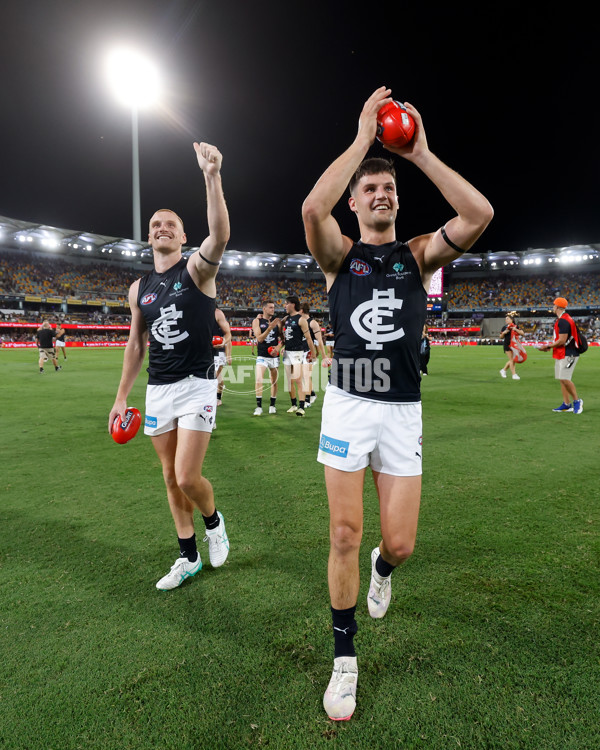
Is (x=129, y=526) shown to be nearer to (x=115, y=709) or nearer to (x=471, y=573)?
(x=115, y=709)

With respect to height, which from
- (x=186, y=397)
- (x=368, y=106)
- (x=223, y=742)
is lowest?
(x=223, y=742)

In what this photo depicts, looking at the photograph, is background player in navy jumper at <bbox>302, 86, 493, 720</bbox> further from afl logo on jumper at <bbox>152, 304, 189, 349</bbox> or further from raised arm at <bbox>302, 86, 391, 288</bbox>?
afl logo on jumper at <bbox>152, 304, 189, 349</bbox>

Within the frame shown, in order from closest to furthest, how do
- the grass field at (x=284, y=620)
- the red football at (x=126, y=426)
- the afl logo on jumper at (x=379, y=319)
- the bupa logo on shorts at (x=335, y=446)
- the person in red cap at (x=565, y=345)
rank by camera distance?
1. the grass field at (x=284, y=620)
2. the bupa logo on shorts at (x=335, y=446)
3. the afl logo on jumper at (x=379, y=319)
4. the red football at (x=126, y=426)
5. the person in red cap at (x=565, y=345)

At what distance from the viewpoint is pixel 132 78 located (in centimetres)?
4278

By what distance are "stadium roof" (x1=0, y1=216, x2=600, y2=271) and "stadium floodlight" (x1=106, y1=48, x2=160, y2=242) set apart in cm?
1040

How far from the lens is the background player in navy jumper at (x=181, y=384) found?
323 cm

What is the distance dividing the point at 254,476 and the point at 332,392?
3402 millimetres

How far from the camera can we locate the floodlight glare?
4081 centimetres

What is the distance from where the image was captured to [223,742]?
194 cm

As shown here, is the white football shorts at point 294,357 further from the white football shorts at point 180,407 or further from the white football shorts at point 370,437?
the white football shorts at point 370,437

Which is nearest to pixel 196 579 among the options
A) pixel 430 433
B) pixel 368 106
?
pixel 368 106

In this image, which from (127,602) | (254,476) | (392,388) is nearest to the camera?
(392,388)

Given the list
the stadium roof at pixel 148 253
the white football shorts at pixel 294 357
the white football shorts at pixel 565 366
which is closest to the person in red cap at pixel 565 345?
the white football shorts at pixel 565 366

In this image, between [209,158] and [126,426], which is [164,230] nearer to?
[209,158]
